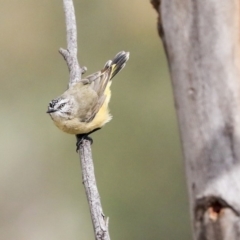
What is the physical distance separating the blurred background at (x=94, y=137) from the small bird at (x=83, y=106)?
1789 mm

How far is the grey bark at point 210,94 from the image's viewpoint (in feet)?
6.07

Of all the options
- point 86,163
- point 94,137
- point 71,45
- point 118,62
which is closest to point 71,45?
point 71,45

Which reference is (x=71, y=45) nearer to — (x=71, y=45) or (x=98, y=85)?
(x=71, y=45)

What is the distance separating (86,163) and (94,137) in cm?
335

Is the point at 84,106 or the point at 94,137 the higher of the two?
the point at 94,137

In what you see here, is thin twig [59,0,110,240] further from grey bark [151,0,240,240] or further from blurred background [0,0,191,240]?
blurred background [0,0,191,240]

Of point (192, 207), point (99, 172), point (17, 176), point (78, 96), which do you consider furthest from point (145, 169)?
point (192, 207)

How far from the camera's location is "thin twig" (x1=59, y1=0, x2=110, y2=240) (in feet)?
9.85

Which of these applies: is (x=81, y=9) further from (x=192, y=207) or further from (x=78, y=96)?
(x=192, y=207)

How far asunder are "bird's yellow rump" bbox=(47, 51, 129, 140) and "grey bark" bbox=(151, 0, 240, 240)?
8.61 ft

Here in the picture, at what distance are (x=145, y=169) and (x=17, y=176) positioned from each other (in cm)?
164

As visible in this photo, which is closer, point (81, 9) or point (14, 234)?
point (14, 234)

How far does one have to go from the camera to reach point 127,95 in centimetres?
749

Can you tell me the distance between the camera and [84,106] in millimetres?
4785
